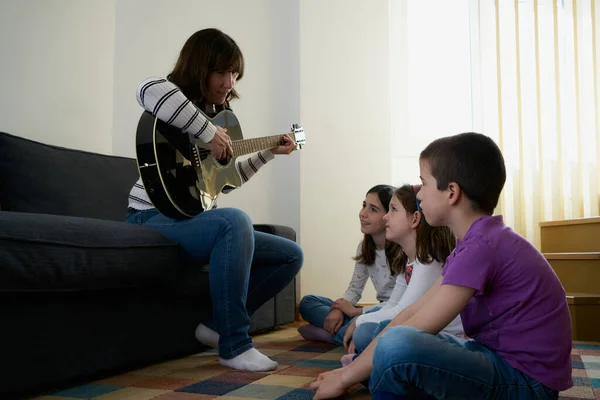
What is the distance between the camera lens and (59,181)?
178 cm

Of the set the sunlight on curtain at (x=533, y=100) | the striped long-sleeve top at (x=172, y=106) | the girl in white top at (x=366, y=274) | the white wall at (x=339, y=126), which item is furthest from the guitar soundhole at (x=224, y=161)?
the sunlight on curtain at (x=533, y=100)

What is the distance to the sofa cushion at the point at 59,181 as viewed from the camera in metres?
1.69

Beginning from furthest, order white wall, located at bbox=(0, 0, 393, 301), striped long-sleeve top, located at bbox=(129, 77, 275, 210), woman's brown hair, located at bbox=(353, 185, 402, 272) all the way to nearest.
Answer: white wall, located at bbox=(0, 0, 393, 301) → woman's brown hair, located at bbox=(353, 185, 402, 272) → striped long-sleeve top, located at bbox=(129, 77, 275, 210)

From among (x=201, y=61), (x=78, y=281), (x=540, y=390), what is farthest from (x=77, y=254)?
(x=540, y=390)

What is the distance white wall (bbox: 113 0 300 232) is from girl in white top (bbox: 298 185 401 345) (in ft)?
3.28

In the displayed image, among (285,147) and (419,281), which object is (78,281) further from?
(285,147)

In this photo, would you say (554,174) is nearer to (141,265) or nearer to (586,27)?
(586,27)

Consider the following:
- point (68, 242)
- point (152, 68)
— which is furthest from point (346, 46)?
point (68, 242)

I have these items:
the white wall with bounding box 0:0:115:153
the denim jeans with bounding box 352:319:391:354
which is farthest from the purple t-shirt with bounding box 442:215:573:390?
the white wall with bounding box 0:0:115:153

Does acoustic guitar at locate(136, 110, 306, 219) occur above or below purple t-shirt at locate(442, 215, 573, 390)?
above

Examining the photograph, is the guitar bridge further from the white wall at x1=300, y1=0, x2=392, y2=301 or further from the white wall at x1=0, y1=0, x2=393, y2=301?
the white wall at x1=300, y1=0, x2=392, y2=301

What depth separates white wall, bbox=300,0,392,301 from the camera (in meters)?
3.06

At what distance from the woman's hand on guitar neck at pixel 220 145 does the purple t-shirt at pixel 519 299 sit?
34.3 inches

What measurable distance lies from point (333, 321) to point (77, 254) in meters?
1.00
